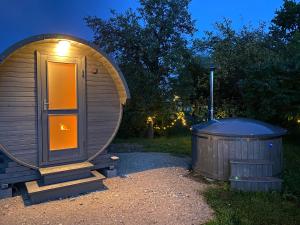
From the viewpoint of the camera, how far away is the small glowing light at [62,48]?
17.1 feet

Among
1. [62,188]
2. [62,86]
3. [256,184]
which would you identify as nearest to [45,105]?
[62,86]

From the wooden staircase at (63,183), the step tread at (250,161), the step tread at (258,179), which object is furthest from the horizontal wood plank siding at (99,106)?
the step tread at (258,179)

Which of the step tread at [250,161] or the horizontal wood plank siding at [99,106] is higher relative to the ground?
the horizontal wood plank siding at [99,106]

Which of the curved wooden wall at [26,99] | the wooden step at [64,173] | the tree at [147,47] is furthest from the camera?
the tree at [147,47]

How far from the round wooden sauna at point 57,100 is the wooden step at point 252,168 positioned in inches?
110

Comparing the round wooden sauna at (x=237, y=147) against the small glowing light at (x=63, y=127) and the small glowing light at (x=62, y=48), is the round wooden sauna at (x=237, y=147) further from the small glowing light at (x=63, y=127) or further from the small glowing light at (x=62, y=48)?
the small glowing light at (x=62, y=48)

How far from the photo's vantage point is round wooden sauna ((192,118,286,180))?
17.7 feet

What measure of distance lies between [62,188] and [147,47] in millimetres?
7295

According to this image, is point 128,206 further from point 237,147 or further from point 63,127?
point 237,147

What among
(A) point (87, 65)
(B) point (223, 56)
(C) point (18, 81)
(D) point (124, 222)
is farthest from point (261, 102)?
(C) point (18, 81)

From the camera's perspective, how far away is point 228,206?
4.32 meters

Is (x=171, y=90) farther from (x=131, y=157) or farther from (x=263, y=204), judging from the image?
(x=263, y=204)

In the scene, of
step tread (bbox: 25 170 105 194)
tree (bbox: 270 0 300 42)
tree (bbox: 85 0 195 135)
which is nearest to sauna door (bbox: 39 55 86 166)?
step tread (bbox: 25 170 105 194)

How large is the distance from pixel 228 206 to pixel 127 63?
7.97m
